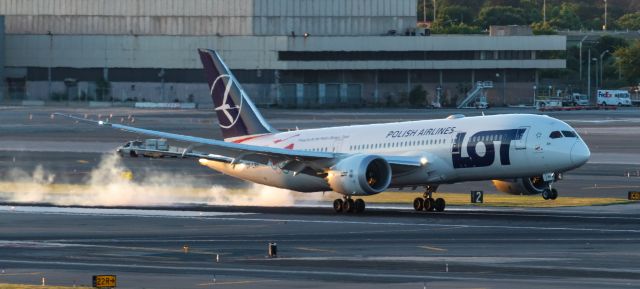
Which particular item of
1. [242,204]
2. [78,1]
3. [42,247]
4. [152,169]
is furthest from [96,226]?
[78,1]

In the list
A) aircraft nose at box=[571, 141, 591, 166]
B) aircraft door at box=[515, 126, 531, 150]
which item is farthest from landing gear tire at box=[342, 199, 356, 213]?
aircraft nose at box=[571, 141, 591, 166]

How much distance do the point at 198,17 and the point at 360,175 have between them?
12938 cm

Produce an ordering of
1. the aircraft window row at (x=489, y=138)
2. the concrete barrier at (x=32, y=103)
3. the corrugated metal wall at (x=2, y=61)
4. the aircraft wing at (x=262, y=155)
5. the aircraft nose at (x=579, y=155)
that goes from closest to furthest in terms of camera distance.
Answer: the aircraft nose at (x=579, y=155) → the aircraft window row at (x=489, y=138) → the aircraft wing at (x=262, y=155) → the concrete barrier at (x=32, y=103) → the corrugated metal wall at (x=2, y=61)

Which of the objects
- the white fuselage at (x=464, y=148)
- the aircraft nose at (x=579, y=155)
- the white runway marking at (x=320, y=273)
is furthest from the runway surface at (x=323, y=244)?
the aircraft nose at (x=579, y=155)

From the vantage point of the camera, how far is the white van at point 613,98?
19862 centimetres

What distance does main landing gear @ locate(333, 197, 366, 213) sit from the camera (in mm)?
63156

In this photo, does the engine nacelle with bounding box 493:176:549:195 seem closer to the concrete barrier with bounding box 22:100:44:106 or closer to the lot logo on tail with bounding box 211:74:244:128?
the lot logo on tail with bounding box 211:74:244:128

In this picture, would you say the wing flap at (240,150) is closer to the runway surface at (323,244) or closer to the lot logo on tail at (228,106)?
the runway surface at (323,244)

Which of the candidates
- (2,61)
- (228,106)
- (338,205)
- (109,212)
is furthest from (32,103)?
(338,205)

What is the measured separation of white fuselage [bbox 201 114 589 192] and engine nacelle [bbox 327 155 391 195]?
46.8 inches

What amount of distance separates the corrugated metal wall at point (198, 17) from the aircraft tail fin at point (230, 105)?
115229mm

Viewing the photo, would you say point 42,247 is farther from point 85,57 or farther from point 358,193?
point 85,57

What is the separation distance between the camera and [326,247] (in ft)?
158

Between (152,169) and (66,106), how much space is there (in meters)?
90.1
